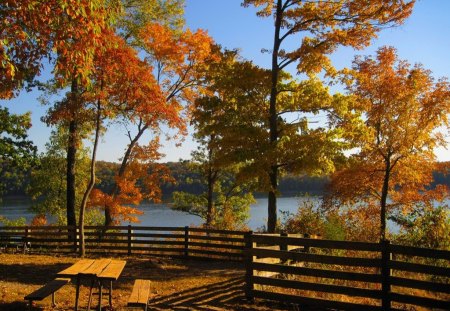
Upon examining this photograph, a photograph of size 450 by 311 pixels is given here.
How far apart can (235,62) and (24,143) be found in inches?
605

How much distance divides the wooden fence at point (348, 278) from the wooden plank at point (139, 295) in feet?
7.35

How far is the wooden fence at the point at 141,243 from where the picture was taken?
16359 mm

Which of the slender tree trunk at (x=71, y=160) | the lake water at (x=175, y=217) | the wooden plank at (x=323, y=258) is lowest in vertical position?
the lake water at (x=175, y=217)

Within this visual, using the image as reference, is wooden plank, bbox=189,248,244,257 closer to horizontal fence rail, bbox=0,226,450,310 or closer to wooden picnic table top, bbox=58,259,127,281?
horizontal fence rail, bbox=0,226,450,310

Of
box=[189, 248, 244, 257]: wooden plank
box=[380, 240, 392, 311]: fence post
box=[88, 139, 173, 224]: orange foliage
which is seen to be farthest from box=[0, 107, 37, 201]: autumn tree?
box=[380, 240, 392, 311]: fence post

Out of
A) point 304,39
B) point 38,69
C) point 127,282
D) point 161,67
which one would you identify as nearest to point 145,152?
point 161,67

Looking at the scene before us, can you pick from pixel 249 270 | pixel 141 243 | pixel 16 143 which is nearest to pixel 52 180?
pixel 16 143

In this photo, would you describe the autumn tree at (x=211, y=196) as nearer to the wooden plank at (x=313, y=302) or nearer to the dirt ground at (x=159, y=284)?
the dirt ground at (x=159, y=284)

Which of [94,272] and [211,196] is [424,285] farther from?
[211,196]

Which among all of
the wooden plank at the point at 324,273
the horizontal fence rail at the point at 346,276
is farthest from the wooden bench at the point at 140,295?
the wooden plank at the point at 324,273

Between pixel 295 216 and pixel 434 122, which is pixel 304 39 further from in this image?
pixel 295 216

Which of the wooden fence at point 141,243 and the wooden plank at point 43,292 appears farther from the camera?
the wooden fence at point 141,243

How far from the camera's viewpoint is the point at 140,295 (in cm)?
720

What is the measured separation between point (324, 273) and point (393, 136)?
11928mm
